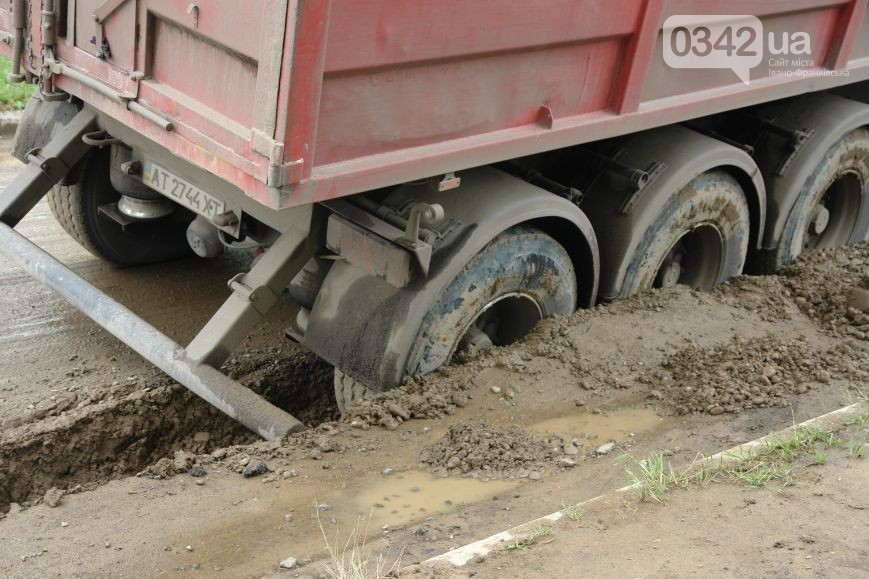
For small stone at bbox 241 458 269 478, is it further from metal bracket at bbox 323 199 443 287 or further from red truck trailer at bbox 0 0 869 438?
metal bracket at bbox 323 199 443 287

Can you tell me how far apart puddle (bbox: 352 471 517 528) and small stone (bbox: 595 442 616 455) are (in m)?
0.43

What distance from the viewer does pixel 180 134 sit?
12.4ft

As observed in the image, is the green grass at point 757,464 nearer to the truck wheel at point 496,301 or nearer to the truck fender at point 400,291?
the truck wheel at point 496,301

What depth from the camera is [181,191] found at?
4586 mm

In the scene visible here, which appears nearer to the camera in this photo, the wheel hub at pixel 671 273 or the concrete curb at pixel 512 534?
the concrete curb at pixel 512 534

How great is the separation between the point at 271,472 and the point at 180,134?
126 centimetres

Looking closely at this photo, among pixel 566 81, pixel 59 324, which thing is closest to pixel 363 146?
pixel 566 81

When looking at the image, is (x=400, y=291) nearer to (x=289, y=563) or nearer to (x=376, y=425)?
(x=376, y=425)

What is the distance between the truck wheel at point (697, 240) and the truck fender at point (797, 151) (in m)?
0.29

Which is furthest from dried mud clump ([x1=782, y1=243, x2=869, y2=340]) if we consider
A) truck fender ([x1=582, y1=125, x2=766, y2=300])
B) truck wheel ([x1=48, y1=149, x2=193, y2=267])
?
truck wheel ([x1=48, y1=149, x2=193, y2=267])

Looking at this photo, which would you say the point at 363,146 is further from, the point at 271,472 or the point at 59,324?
the point at 59,324

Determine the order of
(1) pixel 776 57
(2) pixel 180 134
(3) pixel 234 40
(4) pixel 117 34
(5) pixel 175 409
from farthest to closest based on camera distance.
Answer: (1) pixel 776 57 < (5) pixel 175 409 < (4) pixel 117 34 < (2) pixel 180 134 < (3) pixel 234 40

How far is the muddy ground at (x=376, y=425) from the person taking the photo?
3.49 metres

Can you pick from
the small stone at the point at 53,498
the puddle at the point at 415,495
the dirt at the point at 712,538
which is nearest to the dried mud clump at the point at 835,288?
the dirt at the point at 712,538
